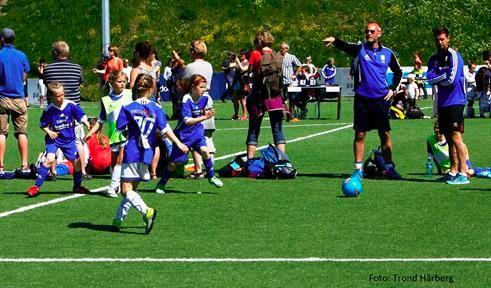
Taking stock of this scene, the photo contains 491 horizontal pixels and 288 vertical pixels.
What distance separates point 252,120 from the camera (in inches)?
734

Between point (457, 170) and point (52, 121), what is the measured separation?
536 centimetres

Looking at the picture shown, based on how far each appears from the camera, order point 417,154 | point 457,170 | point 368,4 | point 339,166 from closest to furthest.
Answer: point 457,170, point 339,166, point 417,154, point 368,4

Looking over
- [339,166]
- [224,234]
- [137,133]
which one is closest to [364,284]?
[224,234]

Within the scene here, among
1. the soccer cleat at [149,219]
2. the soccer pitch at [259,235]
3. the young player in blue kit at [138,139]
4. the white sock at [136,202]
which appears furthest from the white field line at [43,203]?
the soccer cleat at [149,219]

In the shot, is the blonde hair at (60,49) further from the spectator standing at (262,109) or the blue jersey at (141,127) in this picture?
the blue jersey at (141,127)

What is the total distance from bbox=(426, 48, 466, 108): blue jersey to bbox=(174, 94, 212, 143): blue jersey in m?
2.98

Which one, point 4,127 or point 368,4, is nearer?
point 4,127

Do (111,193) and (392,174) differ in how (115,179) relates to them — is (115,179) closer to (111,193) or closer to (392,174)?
(111,193)

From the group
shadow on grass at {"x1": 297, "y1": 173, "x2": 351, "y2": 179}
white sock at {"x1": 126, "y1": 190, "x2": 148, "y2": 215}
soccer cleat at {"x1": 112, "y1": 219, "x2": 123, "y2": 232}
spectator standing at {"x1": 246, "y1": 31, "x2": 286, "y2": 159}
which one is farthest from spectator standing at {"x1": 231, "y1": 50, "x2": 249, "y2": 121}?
white sock at {"x1": 126, "y1": 190, "x2": 148, "y2": 215}

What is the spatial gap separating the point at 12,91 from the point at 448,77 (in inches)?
255

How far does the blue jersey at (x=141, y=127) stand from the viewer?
1298 cm

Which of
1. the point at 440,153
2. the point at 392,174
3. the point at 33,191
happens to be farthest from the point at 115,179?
the point at 440,153

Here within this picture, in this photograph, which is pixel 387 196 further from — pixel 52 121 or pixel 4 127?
pixel 4 127

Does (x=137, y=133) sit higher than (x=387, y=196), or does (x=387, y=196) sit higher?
(x=137, y=133)
